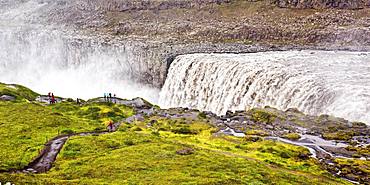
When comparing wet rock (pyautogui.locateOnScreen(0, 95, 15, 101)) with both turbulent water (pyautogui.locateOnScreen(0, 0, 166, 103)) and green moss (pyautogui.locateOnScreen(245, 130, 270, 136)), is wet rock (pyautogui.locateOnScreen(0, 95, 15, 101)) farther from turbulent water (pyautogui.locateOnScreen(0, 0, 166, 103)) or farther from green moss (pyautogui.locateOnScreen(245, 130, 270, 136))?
green moss (pyautogui.locateOnScreen(245, 130, 270, 136))

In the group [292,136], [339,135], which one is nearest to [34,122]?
[292,136]

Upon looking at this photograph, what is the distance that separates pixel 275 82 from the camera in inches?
2035

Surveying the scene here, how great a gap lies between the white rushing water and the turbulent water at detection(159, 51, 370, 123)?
15966mm

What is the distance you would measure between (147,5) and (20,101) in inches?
2506

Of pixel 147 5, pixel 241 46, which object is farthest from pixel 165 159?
pixel 147 5

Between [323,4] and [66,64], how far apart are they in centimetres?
6226

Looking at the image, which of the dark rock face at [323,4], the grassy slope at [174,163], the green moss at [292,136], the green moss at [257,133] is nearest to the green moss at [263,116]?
the green moss at [257,133]

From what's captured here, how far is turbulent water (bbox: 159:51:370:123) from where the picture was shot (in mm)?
43844

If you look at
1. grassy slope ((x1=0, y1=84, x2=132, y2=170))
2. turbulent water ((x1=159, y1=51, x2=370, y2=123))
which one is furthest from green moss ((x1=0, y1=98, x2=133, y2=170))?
turbulent water ((x1=159, y1=51, x2=370, y2=123))

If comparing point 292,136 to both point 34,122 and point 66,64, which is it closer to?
point 34,122

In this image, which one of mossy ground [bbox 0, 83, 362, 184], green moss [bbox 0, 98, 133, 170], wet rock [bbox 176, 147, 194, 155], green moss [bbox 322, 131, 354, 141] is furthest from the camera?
green moss [bbox 322, 131, 354, 141]

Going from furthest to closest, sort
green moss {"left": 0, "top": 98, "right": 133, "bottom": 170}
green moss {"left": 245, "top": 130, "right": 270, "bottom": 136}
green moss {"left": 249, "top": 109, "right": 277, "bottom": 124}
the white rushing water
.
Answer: the white rushing water → green moss {"left": 249, "top": 109, "right": 277, "bottom": 124} → green moss {"left": 245, "top": 130, "right": 270, "bottom": 136} → green moss {"left": 0, "top": 98, "right": 133, "bottom": 170}

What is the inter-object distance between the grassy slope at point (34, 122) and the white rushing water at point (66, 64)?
28.3m

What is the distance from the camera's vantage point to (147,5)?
383 ft
